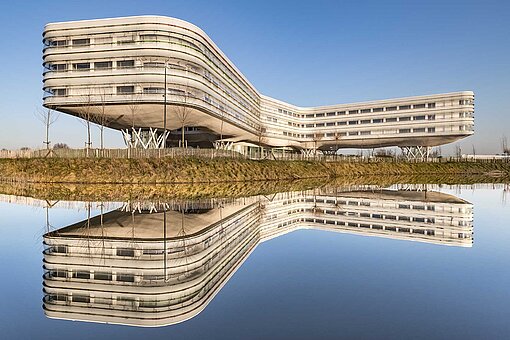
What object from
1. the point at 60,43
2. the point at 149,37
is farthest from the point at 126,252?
the point at 60,43

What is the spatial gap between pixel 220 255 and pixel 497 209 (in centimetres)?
2342

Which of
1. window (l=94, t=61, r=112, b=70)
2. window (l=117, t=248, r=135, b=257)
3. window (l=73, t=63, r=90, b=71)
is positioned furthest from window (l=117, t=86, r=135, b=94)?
window (l=117, t=248, r=135, b=257)

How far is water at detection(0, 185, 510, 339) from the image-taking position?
25.4 ft

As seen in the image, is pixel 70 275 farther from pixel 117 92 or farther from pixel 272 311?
pixel 117 92

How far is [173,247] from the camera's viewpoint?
14.6m

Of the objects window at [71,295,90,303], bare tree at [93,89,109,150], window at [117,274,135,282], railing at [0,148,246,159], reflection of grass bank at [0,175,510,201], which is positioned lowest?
window at [71,295,90,303]

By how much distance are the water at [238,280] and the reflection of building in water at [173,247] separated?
0.19 feet

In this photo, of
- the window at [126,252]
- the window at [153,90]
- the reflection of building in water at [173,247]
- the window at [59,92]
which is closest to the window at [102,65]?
the window at [59,92]

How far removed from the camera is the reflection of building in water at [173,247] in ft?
30.4

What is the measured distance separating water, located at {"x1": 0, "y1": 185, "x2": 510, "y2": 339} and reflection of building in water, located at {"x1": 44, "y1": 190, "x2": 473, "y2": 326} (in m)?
0.06

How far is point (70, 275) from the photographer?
1121 centimetres

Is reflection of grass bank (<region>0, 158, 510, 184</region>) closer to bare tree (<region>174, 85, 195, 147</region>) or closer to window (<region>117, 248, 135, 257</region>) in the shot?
bare tree (<region>174, 85, 195, 147</region>)

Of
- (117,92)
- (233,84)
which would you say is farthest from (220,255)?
(233,84)

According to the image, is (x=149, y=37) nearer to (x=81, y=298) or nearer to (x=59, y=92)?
(x=59, y=92)
